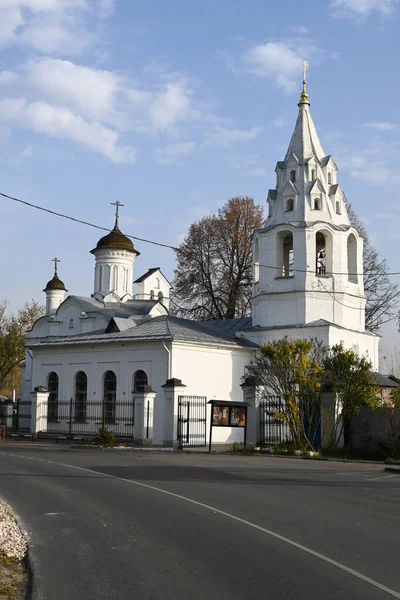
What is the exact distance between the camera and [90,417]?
114 feet

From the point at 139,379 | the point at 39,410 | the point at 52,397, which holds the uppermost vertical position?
the point at 139,379

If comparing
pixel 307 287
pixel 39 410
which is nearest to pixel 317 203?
pixel 307 287

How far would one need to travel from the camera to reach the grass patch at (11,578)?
6.90m

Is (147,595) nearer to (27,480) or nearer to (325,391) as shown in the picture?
(27,480)

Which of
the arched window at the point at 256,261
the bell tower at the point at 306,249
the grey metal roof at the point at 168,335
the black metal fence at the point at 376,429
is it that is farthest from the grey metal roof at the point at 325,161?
the black metal fence at the point at 376,429

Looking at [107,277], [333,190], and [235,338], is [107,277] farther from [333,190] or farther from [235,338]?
[333,190]

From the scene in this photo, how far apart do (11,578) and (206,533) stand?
287cm

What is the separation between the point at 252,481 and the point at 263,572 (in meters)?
9.04

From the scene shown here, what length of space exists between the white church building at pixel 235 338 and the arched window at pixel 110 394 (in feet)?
0.15

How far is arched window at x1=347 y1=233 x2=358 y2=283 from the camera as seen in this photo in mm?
35562

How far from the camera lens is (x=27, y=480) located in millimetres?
16047

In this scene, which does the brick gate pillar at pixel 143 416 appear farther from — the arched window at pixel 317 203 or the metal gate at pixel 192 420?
the arched window at pixel 317 203

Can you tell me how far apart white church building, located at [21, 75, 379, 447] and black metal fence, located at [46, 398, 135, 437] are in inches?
2.1

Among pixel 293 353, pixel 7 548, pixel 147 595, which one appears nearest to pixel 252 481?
pixel 7 548
